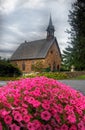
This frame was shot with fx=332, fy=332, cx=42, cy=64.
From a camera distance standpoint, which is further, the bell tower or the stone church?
the bell tower

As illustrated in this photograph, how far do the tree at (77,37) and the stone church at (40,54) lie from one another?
63.7 ft

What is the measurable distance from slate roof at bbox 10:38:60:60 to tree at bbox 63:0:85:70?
1982 centimetres

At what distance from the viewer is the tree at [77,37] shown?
184 ft

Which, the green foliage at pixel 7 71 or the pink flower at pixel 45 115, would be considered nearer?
the pink flower at pixel 45 115

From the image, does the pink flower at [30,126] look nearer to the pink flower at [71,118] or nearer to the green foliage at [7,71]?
the pink flower at [71,118]

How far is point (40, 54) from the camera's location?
80.2 metres

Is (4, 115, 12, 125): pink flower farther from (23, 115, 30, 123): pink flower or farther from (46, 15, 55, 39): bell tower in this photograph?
(46, 15, 55, 39): bell tower

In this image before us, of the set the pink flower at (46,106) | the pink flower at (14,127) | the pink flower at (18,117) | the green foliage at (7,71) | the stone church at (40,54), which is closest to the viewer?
the pink flower at (14,127)

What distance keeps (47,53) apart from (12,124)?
2986 inches

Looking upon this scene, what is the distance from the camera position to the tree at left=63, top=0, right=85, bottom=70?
184ft

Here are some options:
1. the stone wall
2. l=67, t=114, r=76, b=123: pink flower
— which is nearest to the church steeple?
the stone wall

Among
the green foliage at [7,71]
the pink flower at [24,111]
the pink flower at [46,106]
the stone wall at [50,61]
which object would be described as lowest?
the pink flower at [24,111]

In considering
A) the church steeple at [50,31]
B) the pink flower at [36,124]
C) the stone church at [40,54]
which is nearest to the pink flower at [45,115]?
the pink flower at [36,124]

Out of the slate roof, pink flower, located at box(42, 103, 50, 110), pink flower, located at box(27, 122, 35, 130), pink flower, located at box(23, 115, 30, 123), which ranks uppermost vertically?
the slate roof
